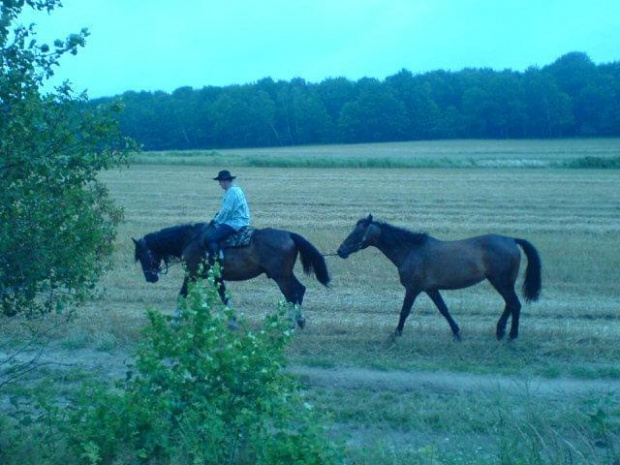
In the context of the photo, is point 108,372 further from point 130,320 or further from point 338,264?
point 338,264

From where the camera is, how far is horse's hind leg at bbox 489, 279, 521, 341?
10688 millimetres

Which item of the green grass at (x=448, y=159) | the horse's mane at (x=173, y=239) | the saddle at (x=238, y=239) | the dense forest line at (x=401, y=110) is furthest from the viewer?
the dense forest line at (x=401, y=110)

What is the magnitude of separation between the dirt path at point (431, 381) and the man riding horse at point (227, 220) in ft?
8.54

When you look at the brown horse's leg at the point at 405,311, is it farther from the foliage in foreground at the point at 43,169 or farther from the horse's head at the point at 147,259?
the foliage in foreground at the point at 43,169

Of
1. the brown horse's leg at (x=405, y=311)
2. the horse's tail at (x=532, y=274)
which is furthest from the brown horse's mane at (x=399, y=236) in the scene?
the horse's tail at (x=532, y=274)

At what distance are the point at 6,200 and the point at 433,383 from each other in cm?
511

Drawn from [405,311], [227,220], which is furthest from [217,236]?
[405,311]

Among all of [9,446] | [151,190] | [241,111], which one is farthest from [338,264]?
[241,111]

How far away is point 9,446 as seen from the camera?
5.80m

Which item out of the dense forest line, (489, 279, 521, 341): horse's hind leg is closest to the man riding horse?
(489, 279, 521, 341): horse's hind leg

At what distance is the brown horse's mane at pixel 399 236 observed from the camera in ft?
37.1

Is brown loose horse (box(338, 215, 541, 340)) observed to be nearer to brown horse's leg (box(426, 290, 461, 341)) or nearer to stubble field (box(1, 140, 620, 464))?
brown horse's leg (box(426, 290, 461, 341))

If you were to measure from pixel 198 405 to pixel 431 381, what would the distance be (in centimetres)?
400

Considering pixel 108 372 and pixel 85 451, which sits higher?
pixel 85 451
